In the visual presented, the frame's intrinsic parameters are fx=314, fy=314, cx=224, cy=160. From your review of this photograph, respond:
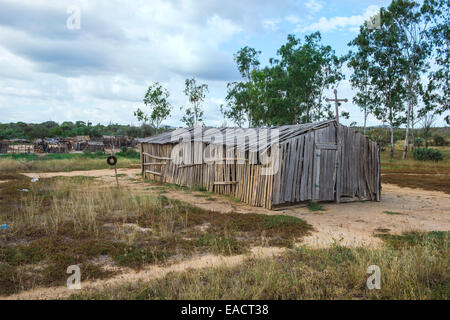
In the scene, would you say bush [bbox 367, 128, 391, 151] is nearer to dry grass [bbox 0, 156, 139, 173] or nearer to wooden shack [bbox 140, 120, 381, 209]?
wooden shack [bbox 140, 120, 381, 209]

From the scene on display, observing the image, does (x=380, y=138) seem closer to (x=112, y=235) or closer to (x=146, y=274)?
(x=112, y=235)

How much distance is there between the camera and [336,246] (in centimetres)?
588

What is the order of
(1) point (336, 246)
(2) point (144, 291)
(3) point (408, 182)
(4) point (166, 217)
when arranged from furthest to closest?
(3) point (408, 182)
(4) point (166, 217)
(1) point (336, 246)
(2) point (144, 291)

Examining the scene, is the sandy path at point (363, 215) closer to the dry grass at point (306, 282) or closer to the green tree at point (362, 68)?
the dry grass at point (306, 282)

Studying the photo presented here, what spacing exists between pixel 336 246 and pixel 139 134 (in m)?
54.4

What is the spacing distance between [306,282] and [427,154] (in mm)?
29791

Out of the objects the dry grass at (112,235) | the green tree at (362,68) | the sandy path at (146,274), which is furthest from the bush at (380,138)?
the sandy path at (146,274)

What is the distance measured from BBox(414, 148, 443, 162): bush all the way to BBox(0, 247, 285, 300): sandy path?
27950 millimetres

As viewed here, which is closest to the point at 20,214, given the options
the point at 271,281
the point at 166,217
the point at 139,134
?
the point at 166,217

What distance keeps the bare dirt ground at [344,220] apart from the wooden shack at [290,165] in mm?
507

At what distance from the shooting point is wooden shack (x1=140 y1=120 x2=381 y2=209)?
10.3 meters

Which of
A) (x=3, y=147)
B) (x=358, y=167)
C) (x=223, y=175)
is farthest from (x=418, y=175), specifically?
(x=3, y=147)
